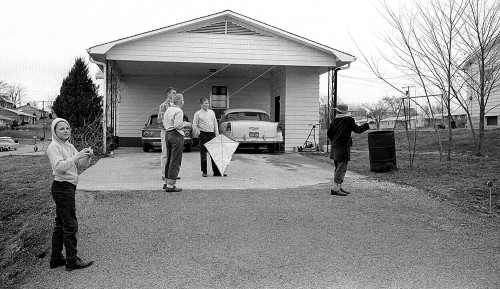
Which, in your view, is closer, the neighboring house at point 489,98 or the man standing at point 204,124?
the man standing at point 204,124

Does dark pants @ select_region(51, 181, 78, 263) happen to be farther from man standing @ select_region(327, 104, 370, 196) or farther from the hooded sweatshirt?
man standing @ select_region(327, 104, 370, 196)

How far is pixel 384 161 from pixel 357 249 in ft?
20.3

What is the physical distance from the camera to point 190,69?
18859mm

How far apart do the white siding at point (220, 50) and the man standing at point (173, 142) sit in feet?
27.3

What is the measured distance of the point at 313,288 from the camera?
3.97 metres

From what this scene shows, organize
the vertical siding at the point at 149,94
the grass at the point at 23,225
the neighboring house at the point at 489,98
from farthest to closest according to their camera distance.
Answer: the vertical siding at the point at 149,94, the neighboring house at the point at 489,98, the grass at the point at 23,225

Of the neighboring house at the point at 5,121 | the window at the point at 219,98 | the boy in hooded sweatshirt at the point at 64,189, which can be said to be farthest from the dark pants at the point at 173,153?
the neighboring house at the point at 5,121

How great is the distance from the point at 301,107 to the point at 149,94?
7.43m

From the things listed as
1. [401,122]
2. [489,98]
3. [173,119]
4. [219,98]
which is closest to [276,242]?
[173,119]

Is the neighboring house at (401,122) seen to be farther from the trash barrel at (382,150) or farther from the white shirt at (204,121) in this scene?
the white shirt at (204,121)

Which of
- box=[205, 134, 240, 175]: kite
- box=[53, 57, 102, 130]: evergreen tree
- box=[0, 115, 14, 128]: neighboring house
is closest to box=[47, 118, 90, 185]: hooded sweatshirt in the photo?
box=[205, 134, 240, 175]: kite

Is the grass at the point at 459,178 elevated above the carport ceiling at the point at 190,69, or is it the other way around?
the carport ceiling at the point at 190,69

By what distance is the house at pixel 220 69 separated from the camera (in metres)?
15.5

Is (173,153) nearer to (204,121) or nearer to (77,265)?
(204,121)
